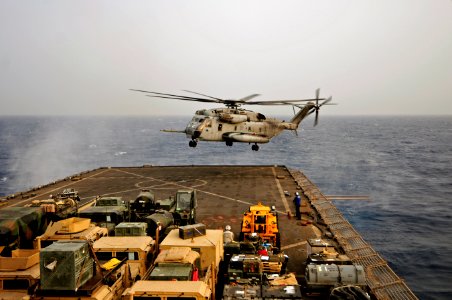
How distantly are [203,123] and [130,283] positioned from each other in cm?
2694

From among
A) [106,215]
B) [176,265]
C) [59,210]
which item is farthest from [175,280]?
[59,210]

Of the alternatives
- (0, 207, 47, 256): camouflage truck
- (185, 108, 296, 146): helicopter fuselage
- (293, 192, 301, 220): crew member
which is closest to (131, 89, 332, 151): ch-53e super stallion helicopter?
(185, 108, 296, 146): helicopter fuselage

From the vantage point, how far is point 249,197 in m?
33.8

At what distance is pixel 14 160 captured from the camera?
98.4 metres

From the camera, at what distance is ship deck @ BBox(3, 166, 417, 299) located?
19.2 meters

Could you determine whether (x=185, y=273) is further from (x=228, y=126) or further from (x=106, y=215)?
(x=228, y=126)

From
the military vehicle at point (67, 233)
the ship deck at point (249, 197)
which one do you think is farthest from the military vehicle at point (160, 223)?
the ship deck at point (249, 197)

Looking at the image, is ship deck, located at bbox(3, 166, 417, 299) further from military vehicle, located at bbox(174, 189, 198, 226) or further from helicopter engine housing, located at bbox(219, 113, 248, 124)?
helicopter engine housing, located at bbox(219, 113, 248, 124)

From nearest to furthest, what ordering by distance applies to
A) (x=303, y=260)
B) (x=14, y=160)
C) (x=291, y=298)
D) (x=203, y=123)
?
(x=291, y=298) → (x=303, y=260) → (x=203, y=123) → (x=14, y=160)

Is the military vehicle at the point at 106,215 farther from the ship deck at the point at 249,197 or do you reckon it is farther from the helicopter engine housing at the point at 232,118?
the helicopter engine housing at the point at 232,118

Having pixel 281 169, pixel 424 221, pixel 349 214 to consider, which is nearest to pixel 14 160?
pixel 281 169

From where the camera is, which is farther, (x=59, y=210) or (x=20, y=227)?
(x=59, y=210)

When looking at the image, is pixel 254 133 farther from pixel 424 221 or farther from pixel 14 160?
pixel 14 160

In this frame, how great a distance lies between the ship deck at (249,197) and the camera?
19188 mm
